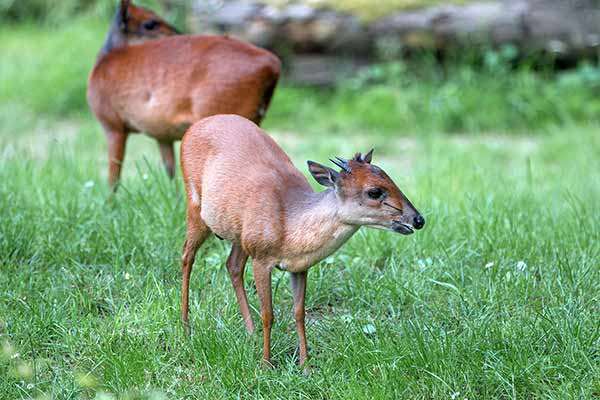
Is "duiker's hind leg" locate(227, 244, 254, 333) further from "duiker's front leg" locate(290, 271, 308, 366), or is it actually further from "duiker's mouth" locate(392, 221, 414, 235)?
"duiker's mouth" locate(392, 221, 414, 235)

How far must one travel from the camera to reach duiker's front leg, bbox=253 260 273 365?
3572mm

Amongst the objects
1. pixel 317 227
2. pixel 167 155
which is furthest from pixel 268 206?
pixel 167 155

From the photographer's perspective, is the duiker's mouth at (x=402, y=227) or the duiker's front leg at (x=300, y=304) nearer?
the duiker's mouth at (x=402, y=227)

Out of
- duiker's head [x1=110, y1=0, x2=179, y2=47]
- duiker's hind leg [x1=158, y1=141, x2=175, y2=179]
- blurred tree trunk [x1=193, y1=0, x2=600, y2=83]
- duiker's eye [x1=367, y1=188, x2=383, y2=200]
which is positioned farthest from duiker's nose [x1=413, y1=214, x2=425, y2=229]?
Answer: blurred tree trunk [x1=193, y1=0, x2=600, y2=83]

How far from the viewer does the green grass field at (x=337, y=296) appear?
3.54 meters

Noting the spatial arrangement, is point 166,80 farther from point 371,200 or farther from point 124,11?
point 371,200

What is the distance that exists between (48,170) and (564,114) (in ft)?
14.4

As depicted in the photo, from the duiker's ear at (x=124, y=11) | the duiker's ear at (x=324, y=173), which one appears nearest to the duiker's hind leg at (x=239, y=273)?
the duiker's ear at (x=324, y=173)

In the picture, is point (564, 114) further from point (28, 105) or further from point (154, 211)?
point (28, 105)

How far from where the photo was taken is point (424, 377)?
11.5ft

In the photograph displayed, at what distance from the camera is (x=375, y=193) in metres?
3.32

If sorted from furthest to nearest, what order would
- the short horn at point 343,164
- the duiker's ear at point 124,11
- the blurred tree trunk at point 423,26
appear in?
1. the blurred tree trunk at point 423,26
2. the duiker's ear at point 124,11
3. the short horn at point 343,164

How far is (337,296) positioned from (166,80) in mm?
1715

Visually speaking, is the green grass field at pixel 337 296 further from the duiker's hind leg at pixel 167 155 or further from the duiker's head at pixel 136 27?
the duiker's head at pixel 136 27
